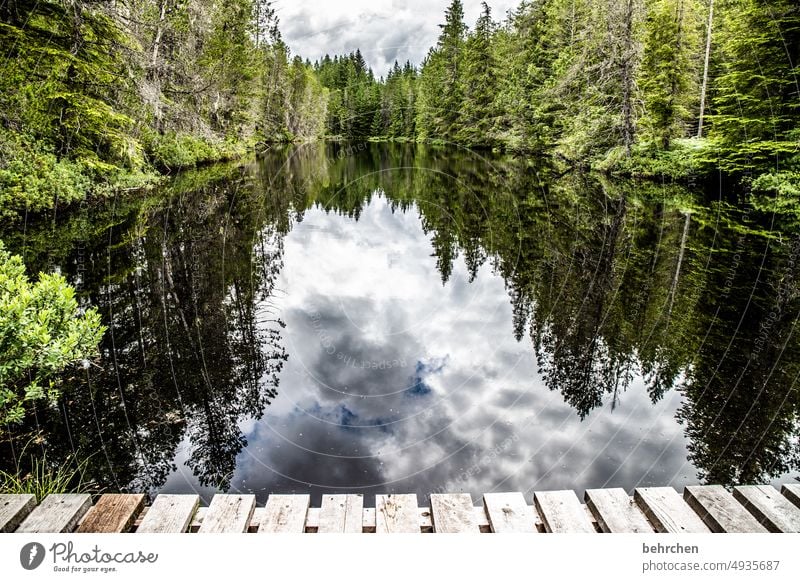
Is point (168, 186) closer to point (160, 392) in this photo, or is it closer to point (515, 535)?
point (160, 392)

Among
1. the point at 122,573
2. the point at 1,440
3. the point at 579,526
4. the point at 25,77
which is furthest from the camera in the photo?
the point at 25,77

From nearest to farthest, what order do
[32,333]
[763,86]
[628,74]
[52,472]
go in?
[32,333]
[52,472]
[763,86]
[628,74]

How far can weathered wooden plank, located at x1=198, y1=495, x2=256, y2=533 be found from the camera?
9.91 ft

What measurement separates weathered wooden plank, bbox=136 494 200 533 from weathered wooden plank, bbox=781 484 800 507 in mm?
4000

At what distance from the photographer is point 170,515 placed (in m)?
3.11

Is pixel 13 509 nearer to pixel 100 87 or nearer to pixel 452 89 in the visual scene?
pixel 100 87

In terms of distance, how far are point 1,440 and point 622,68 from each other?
97.7 ft

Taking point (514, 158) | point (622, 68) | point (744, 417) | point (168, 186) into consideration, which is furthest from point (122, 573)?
point (514, 158)

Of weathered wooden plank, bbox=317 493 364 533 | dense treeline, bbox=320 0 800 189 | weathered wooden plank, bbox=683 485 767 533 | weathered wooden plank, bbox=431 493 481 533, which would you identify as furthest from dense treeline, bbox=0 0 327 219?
weathered wooden plank, bbox=683 485 767 533

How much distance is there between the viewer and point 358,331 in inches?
342

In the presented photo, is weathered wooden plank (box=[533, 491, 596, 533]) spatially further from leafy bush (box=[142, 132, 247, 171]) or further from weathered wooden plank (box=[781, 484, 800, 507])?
leafy bush (box=[142, 132, 247, 171])

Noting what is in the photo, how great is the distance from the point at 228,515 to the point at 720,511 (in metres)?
3.20

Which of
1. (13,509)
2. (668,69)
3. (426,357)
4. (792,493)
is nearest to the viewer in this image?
(13,509)

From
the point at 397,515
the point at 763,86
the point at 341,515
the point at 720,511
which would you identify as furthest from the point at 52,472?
the point at 763,86
